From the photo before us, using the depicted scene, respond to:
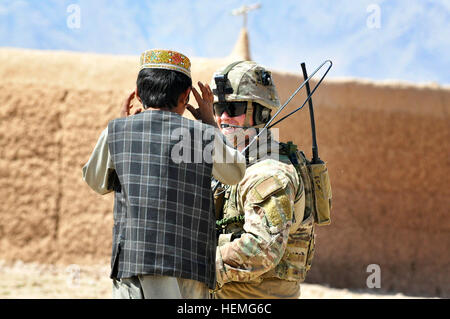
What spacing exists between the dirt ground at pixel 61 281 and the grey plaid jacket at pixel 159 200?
19.0ft

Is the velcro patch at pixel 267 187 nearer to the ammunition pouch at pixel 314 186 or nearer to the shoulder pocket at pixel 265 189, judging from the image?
the shoulder pocket at pixel 265 189

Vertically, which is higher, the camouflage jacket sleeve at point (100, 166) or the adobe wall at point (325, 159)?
the adobe wall at point (325, 159)

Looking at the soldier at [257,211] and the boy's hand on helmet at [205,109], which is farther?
the soldier at [257,211]

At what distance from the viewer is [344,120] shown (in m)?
9.66

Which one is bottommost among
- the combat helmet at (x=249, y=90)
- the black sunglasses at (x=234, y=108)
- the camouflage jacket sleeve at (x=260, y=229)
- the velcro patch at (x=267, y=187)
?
the camouflage jacket sleeve at (x=260, y=229)

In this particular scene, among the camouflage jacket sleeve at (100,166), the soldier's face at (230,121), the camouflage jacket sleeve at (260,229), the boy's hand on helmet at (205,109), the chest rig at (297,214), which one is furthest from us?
the soldier's face at (230,121)

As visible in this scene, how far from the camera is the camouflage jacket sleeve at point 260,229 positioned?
2.49 meters

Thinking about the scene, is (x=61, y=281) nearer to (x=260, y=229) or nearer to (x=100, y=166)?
(x=260, y=229)

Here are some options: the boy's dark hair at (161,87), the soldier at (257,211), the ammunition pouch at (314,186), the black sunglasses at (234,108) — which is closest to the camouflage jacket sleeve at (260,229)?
the soldier at (257,211)

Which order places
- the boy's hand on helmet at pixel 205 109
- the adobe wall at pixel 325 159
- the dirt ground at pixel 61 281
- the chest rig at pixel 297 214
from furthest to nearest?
1. the adobe wall at pixel 325 159
2. the dirt ground at pixel 61 281
3. the chest rig at pixel 297 214
4. the boy's hand on helmet at pixel 205 109

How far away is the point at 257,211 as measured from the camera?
252cm

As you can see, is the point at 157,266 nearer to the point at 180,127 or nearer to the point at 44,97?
the point at 180,127

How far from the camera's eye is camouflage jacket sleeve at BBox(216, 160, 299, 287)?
8.18 feet
